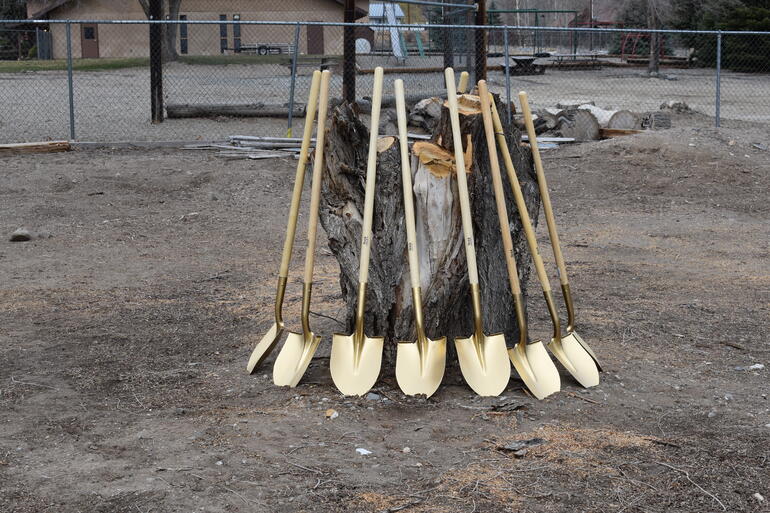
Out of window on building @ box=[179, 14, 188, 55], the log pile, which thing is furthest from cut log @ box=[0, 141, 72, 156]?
window on building @ box=[179, 14, 188, 55]

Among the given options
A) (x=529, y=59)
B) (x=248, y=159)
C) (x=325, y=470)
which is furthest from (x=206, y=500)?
(x=529, y=59)

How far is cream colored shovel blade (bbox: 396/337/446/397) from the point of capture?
4383mm

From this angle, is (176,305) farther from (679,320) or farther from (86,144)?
(86,144)

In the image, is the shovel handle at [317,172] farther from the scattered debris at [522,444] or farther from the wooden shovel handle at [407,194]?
the scattered debris at [522,444]

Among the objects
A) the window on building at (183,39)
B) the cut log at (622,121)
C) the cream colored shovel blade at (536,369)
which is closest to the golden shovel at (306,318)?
the cream colored shovel blade at (536,369)

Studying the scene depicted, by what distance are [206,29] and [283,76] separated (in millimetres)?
17232

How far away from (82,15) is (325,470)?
41137 mm

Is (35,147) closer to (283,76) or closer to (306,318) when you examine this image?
(306,318)

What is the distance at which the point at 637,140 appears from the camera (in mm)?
12047

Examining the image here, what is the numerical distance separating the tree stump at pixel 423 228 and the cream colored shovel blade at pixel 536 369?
1.12 ft

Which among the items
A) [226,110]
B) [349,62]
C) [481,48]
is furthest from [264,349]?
[226,110]

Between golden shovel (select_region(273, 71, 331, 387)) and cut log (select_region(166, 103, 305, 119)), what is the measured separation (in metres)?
11.1

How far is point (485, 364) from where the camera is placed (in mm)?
4484

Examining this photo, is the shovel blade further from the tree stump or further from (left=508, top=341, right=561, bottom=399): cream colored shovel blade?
(left=508, top=341, right=561, bottom=399): cream colored shovel blade
